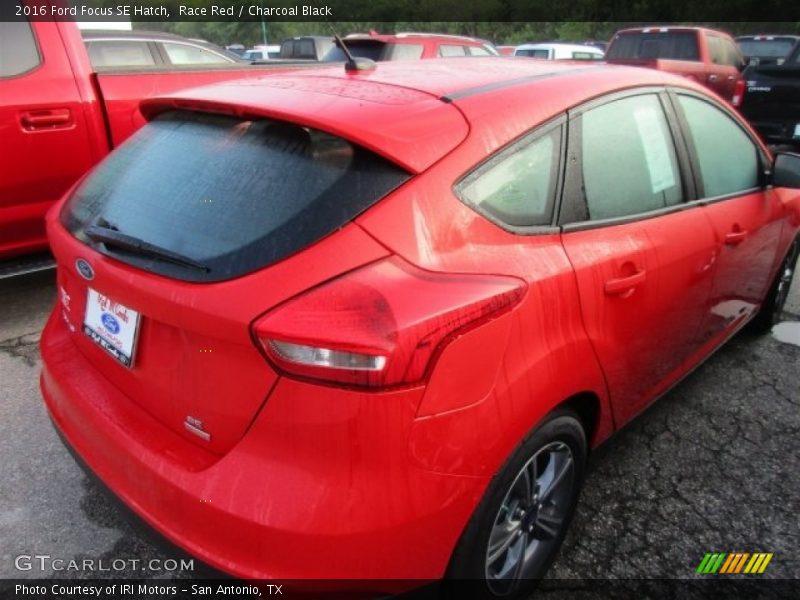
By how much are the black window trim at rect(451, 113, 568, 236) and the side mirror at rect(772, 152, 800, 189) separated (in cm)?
182

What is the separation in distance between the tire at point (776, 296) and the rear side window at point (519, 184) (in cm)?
247

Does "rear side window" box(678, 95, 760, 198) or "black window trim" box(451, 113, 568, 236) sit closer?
"black window trim" box(451, 113, 568, 236)

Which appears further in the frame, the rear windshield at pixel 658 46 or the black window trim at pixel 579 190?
the rear windshield at pixel 658 46

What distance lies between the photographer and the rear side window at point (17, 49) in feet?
12.1

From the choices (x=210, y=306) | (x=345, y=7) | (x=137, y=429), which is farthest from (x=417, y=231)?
(x=345, y=7)

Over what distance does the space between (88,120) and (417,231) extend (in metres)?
3.22

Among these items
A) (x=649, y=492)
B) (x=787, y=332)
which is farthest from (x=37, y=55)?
(x=787, y=332)

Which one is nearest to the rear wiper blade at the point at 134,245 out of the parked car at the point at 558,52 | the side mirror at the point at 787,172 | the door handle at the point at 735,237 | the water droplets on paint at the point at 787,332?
the door handle at the point at 735,237

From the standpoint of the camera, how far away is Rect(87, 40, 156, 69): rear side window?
7014 mm

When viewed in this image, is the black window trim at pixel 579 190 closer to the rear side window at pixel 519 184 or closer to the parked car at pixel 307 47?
the rear side window at pixel 519 184

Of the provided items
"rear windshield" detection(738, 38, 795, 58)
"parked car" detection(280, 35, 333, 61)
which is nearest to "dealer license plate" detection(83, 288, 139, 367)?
"parked car" detection(280, 35, 333, 61)

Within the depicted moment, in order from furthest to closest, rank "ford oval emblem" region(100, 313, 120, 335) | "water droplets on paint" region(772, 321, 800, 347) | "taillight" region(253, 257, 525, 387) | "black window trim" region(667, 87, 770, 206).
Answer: "water droplets on paint" region(772, 321, 800, 347) < "black window trim" region(667, 87, 770, 206) < "ford oval emblem" region(100, 313, 120, 335) < "taillight" region(253, 257, 525, 387)

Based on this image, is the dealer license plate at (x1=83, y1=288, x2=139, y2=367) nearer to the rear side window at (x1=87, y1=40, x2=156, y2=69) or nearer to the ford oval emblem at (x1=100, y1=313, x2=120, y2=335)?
the ford oval emblem at (x1=100, y1=313, x2=120, y2=335)

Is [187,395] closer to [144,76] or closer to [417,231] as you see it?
[417,231]
